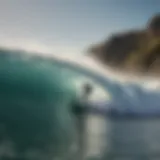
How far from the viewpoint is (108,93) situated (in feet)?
3.23

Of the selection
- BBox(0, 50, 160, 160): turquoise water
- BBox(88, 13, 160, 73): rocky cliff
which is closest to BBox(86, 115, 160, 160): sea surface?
BBox(0, 50, 160, 160): turquoise water

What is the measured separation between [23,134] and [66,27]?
1.15ft

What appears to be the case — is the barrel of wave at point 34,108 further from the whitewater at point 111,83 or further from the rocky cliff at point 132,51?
the rocky cliff at point 132,51

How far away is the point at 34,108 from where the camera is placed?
96 centimetres

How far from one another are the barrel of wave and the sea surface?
2.6 inches

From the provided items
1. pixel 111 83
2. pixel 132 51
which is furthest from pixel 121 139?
pixel 132 51

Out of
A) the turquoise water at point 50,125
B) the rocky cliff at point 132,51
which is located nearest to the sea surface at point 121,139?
the turquoise water at point 50,125

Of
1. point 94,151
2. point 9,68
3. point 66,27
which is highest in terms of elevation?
point 66,27

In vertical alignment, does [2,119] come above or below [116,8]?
below

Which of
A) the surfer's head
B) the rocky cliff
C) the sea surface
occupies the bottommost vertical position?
the sea surface

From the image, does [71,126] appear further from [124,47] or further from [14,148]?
[124,47]

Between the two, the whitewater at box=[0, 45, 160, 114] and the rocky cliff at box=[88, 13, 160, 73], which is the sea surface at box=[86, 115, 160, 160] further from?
the rocky cliff at box=[88, 13, 160, 73]

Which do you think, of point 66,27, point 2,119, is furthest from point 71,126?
point 66,27

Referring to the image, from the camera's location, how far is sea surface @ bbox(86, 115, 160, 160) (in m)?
0.96
